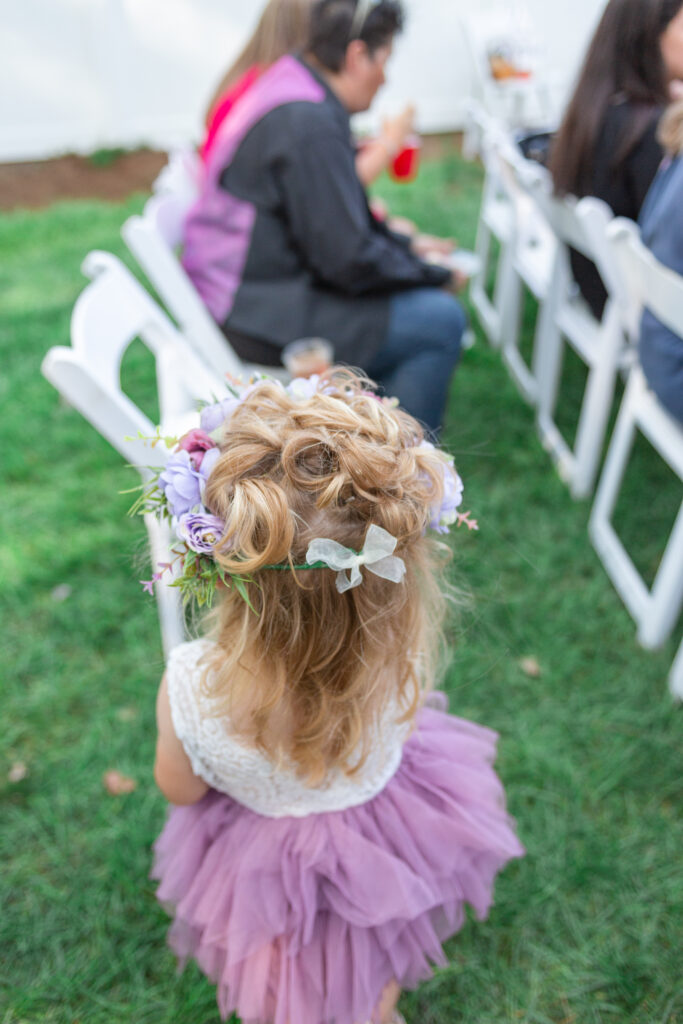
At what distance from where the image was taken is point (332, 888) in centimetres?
111

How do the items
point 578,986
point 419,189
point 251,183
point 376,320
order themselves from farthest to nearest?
point 419,189
point 376,320
point 251,183
point 578,986

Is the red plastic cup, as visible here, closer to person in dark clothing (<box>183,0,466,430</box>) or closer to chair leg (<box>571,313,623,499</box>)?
person in dark clothing (<box>183,0,466,430</box>)

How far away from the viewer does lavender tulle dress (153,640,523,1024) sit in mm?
1088

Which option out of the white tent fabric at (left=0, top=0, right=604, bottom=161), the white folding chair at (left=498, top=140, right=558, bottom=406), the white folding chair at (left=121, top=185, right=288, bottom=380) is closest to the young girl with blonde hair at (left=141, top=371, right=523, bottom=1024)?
the white folding chair at (left=121, top=185, right=288, bottom=380)

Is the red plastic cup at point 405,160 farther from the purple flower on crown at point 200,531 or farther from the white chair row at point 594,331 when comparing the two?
the purple flower on crown at point 200,531

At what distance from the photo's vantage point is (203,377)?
1.74 metres

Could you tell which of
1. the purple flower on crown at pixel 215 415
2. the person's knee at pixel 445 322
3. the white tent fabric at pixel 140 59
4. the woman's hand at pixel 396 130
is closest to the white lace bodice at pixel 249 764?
the purple flower on crown at pixel 215 415

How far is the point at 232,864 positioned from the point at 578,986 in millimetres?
679

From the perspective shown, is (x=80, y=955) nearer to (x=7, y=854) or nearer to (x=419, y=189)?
(x=7, y=854)

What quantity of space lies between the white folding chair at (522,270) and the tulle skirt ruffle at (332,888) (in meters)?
1.85

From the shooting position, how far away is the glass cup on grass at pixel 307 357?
1.98 meters

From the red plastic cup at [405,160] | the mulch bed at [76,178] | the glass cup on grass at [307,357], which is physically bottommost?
the mulch bed at [76,178]

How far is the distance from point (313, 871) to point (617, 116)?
2067 mm

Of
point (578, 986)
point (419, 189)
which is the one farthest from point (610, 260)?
point (419, 189)
